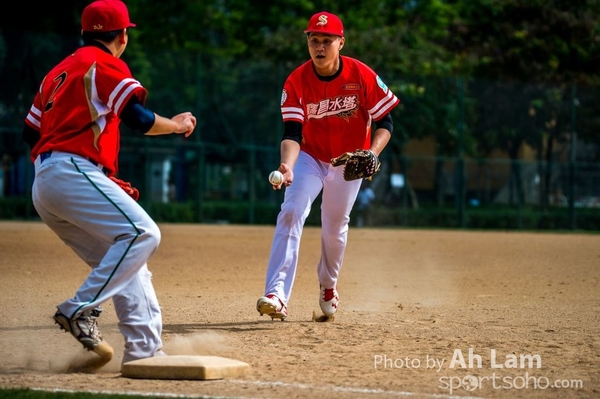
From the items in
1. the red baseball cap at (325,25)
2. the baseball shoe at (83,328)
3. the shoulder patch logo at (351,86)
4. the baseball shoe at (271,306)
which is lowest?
the baseball shoe at (271,306)

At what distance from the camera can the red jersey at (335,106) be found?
7270 millimetres

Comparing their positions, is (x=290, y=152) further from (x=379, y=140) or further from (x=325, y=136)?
(x=379, y=140)

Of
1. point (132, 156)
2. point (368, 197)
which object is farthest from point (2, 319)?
point (368, 197)

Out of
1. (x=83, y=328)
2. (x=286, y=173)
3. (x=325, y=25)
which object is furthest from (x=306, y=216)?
(x=83, y=328)

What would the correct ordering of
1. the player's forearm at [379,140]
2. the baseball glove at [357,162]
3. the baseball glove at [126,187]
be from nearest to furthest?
the baseball glove at [126,187], the baseball glove at [357,162], the player's forearm at [379,140]

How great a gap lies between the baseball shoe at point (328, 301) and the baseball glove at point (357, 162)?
0.94 m

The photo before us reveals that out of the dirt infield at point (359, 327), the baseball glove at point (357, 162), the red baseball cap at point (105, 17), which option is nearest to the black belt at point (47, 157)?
the red baseball cap at point (105, 17)

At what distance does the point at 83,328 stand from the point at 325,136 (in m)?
2.74

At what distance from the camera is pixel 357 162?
698 centimetres

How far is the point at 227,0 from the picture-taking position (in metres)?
36.8

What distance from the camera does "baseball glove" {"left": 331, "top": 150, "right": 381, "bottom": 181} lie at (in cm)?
697

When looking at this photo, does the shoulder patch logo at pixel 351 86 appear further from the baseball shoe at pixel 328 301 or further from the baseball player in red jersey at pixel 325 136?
the baseball shoe at pixel 328 301

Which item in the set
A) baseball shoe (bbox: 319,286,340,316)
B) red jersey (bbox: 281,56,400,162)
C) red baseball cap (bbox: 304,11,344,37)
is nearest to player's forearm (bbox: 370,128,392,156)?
red jersey (bbox: 281,56,400,162)

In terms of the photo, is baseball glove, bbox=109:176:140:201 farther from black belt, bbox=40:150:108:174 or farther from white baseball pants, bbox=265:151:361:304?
white baseball pants, bbox=265:151:361:304
